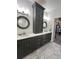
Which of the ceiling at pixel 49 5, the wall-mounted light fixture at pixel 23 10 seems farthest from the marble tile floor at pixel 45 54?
the ceiling at pixel 49 5

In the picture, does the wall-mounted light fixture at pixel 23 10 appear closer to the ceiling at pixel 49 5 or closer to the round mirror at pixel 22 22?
the ceiling at pixel 49 5

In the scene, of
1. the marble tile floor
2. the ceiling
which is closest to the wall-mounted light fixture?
the ceiling

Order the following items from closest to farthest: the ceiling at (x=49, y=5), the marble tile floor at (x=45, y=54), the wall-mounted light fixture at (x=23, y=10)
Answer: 1. the marble tile floor at (x=45, y=54)
2. the wall-mounted light fixture at (x=23, y=10)
3. the ceiling at (x=49, y=5)

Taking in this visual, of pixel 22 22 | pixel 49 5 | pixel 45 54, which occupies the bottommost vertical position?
pixel 45 54

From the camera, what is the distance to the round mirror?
2.98 m

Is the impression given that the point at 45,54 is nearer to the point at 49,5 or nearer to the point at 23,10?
the point at 23,10

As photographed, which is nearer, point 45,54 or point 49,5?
point 45,54

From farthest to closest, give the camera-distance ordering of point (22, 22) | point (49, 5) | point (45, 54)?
point (49, 5)
point (22, 22)
point (45, 54)

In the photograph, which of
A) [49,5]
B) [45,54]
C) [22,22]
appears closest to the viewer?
[45,54]

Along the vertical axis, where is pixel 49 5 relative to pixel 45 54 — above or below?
above

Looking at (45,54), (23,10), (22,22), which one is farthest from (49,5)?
(45,54)

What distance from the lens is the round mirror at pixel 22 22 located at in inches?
117

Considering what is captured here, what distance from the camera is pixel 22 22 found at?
3123 millimetres
